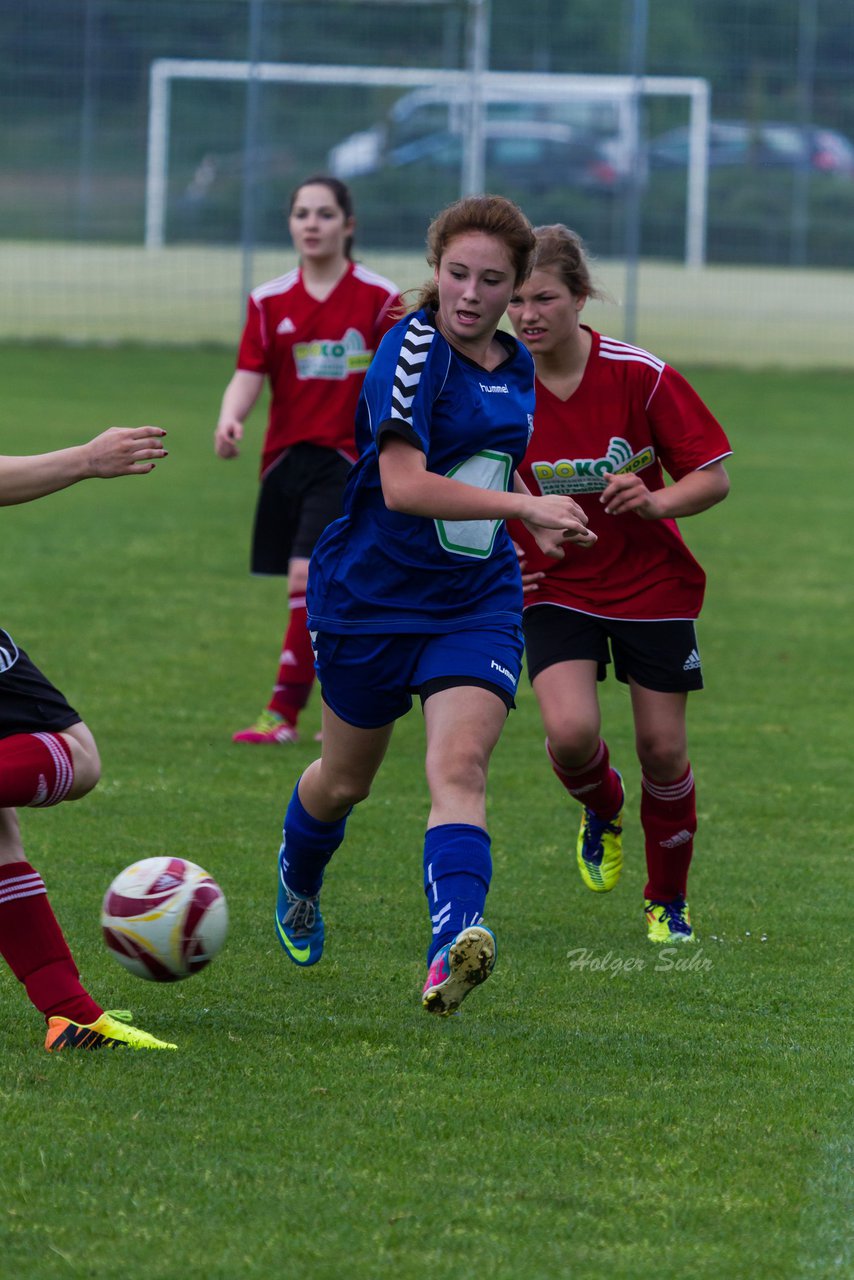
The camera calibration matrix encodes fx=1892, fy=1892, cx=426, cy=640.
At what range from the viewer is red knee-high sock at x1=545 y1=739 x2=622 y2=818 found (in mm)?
5246

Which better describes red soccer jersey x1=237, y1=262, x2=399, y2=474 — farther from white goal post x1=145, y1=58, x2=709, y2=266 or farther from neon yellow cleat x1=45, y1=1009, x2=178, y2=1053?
white goal post x1=145, y1=58, x2=709, y2=266

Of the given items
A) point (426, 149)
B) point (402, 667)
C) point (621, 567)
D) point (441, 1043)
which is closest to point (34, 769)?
point (402, 667)

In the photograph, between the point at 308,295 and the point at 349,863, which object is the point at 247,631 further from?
the point at 349,863

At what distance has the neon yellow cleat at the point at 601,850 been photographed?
5.40 meters

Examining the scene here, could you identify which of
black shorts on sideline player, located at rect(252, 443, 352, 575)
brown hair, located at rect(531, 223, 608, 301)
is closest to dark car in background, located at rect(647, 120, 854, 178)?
black shorts on sideline player, located at rect(252, 443, 352, 575)

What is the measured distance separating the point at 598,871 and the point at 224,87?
18.8m

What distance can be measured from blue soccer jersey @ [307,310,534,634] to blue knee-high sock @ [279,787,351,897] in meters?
0.55

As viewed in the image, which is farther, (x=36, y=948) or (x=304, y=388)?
(x=304, y=388)

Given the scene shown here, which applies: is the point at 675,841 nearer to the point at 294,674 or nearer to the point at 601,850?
the point at 601,850

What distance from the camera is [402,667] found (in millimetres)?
4121

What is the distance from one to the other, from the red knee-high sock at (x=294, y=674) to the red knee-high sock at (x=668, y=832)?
8.42 ft

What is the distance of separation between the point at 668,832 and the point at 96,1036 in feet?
5.76

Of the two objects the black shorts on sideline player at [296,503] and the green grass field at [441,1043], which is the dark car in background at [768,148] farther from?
the black shorts on sideline player at [296,503]

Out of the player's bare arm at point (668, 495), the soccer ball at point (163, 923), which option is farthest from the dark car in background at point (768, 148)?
the soccer ball at point (163, 923)
